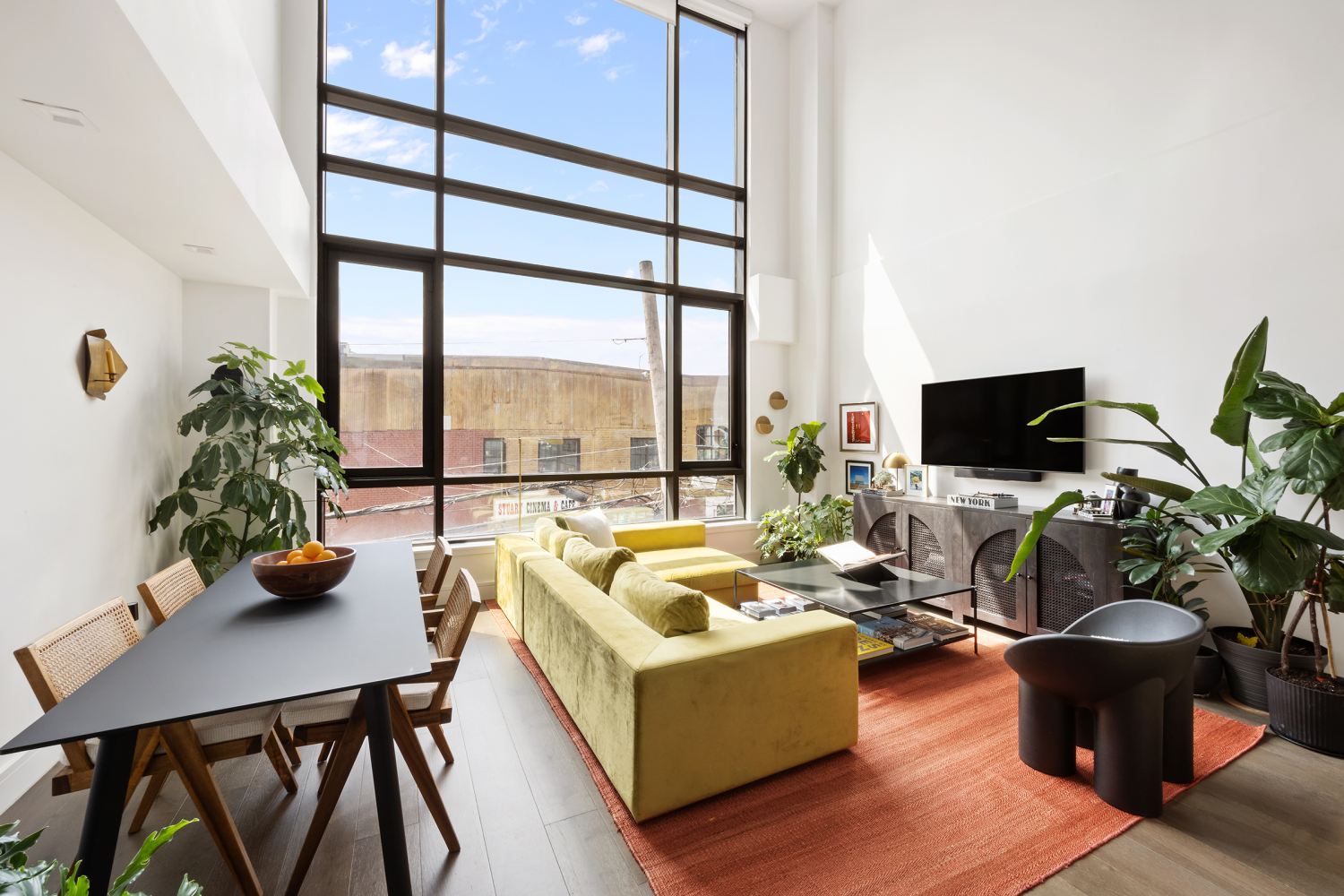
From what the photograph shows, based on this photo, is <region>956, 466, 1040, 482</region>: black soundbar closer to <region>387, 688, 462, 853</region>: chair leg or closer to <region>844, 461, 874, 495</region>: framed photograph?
<region>844, 461, 874, 495</region>: framed photograph

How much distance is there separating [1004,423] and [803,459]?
1725 mm

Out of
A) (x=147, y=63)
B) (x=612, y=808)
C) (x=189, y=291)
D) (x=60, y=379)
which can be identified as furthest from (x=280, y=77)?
(x=612, y=808)

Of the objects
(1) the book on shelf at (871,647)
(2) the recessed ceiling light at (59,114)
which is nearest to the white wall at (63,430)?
(2) the recessed ceiling light at (59,114)

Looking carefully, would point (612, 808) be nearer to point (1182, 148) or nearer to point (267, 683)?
point (267, 683)

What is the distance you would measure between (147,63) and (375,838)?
233 cm

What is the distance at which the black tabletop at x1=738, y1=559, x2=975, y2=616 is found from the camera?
317 cm

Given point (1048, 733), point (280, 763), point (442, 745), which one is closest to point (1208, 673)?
point (1048, 733)

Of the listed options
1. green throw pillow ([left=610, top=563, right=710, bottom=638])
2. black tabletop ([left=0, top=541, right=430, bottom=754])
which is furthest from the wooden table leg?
green throw pillow ([left=610, top=563, right=710, bottom=638])

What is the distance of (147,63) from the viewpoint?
1.60 m

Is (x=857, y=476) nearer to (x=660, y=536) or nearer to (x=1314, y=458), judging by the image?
(x=660, y=536)

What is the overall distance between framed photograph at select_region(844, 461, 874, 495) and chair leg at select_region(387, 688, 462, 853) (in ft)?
13.5

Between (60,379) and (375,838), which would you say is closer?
(375,838)

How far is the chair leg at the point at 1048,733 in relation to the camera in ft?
7.28

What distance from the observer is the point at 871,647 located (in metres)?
3.24
